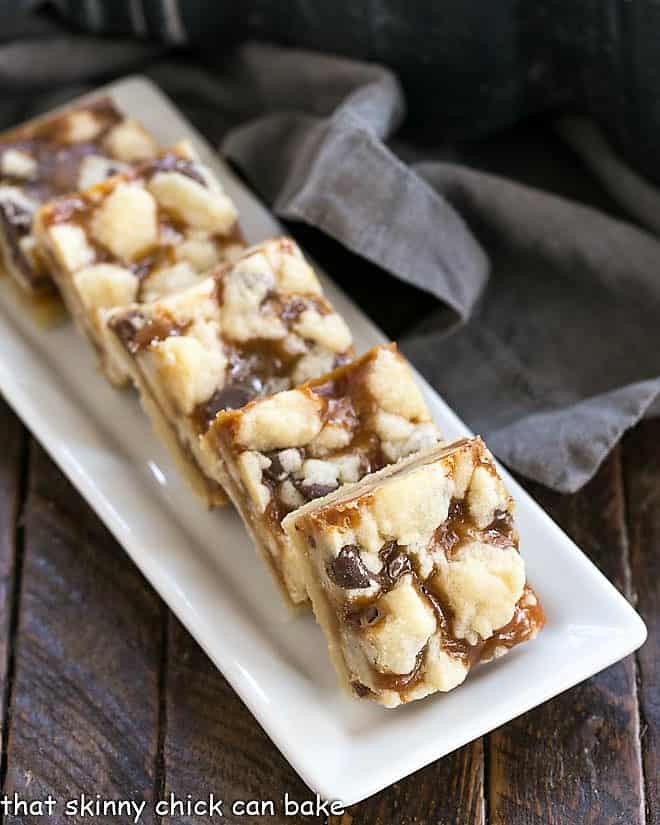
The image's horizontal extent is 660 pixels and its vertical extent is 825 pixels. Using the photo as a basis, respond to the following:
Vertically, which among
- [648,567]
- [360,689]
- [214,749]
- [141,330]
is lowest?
[648,567]

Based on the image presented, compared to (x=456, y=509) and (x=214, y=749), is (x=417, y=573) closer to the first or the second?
(x=456, y=509)

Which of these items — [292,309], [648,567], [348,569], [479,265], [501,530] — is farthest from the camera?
[479,265]

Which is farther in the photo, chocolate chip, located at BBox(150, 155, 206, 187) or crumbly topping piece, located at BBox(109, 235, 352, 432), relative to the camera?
chocolate chip, located at BBox(150, 155, 206, 187)

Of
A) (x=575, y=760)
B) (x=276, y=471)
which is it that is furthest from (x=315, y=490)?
(x=575, y=760)

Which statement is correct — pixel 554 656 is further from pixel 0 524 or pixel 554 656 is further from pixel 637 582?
pixel 0 524

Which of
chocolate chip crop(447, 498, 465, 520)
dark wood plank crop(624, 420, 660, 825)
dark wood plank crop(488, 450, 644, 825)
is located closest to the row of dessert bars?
chocolate chip crop(447, 498, 465, 520)

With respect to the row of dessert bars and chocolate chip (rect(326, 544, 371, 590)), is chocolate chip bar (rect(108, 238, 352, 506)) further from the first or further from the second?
chocolate chip (rect(326, 544, 371, 590))

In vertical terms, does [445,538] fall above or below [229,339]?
below
